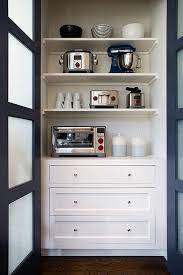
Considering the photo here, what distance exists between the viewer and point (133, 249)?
2.30 metres

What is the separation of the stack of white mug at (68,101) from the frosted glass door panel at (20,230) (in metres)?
0.97

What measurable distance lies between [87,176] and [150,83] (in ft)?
3.64

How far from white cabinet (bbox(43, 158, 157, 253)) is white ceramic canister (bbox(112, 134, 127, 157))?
0.89 feet

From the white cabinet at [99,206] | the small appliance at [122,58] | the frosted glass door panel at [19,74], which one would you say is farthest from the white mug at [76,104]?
the frosted glass door panel at [19,74]

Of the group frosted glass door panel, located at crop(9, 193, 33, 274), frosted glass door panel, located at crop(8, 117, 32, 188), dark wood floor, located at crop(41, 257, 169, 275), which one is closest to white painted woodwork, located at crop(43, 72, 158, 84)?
frosted glass door panel, located at crop(8, 117, 32, 188)

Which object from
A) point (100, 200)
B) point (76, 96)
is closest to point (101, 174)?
point (100, 200)

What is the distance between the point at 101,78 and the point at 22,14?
3.23 ft

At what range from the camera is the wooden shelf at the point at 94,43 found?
2.40 metres

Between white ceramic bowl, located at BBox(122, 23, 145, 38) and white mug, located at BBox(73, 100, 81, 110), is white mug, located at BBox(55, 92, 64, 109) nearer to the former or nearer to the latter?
white mug, located at BBox(73, 100, 81, 110)

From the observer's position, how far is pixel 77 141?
2.44 meters

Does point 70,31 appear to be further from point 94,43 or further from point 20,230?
point 20,230

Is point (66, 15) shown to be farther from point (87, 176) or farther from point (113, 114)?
point (87, 176)

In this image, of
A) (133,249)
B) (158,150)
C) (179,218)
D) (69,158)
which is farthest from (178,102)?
(133,249)

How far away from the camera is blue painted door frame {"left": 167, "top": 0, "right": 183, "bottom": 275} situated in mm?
1885
